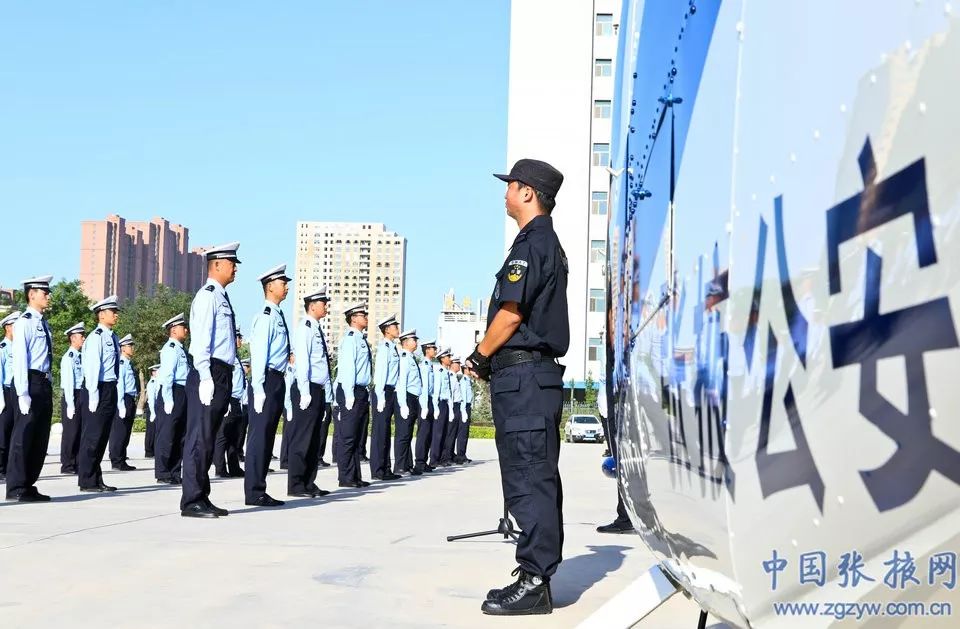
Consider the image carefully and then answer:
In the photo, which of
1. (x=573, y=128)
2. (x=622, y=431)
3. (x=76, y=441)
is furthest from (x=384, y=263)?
(x=622, y=431)

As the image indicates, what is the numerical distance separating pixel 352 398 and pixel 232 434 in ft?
8.11

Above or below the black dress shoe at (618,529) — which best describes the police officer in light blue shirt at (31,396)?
above

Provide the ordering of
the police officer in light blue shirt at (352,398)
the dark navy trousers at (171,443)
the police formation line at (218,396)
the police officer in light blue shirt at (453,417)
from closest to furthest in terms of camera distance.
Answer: the police formation line at (218,396) → the police officer in light blue shirt at (352,398) → the dark navy trousers at (171,443) → the police officer in light blue shirt at (453,417)

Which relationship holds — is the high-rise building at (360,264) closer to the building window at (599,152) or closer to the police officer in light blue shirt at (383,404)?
the building window at (599,152)

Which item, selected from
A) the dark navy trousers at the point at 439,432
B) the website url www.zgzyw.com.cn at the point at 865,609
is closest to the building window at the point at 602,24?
the dark navy trousers at the point at 439,432

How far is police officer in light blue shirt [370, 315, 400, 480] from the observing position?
13.0 m

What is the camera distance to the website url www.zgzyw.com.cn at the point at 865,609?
136 centimetres

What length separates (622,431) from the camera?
10.1ft

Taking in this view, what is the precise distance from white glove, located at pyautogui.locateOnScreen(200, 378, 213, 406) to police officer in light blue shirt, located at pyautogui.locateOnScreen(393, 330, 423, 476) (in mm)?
6254

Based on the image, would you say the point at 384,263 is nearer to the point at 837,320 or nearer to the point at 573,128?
the point at 573,128

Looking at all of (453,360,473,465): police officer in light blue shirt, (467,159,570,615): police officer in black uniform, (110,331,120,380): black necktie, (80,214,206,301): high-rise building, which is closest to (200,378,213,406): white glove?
(110,331,120,380): black necktie

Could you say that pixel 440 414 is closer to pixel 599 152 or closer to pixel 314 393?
pixel 314 393

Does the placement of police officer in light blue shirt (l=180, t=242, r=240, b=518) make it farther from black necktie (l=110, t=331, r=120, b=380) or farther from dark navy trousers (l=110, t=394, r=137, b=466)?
Answer: dark navy trousers (l=110, t=394, r=137, b=466)

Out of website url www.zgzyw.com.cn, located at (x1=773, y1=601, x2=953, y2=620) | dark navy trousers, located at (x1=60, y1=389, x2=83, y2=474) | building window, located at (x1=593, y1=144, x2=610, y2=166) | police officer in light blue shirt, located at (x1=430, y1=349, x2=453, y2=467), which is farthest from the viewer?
building window, located at (x1=593, y1=144, x2=610, y2=166)
